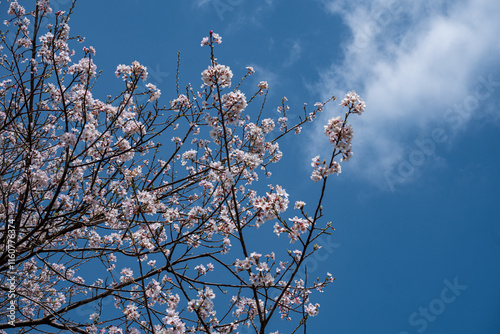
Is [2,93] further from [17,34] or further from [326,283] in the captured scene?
[326,283]

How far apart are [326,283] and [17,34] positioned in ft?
20.7

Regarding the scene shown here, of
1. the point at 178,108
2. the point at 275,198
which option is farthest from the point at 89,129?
the point at 275,198

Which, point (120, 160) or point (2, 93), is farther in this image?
point (2, 93)

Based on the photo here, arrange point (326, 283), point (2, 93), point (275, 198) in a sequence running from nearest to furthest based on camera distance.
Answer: point (275, 198), point (326, 283), point (2, 93)

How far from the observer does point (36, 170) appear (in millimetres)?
4859

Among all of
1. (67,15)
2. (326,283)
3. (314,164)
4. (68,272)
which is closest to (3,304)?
(68,272)

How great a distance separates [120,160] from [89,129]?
0.98 metres

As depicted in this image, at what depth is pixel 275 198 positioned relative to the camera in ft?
9.99

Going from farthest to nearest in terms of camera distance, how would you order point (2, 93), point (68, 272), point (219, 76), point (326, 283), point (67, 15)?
point (68, 272)
point (2, 93)
point (67, 15)
point (326, 283)
point (219, 76)

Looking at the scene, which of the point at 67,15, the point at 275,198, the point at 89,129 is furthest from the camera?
the point at 67,15

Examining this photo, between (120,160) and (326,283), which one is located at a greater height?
(120,160)

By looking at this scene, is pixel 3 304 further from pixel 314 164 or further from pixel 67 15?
pixel 314 164

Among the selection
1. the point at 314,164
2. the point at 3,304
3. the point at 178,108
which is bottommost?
the point at 314,164

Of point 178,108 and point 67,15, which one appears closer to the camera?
point 67,15
